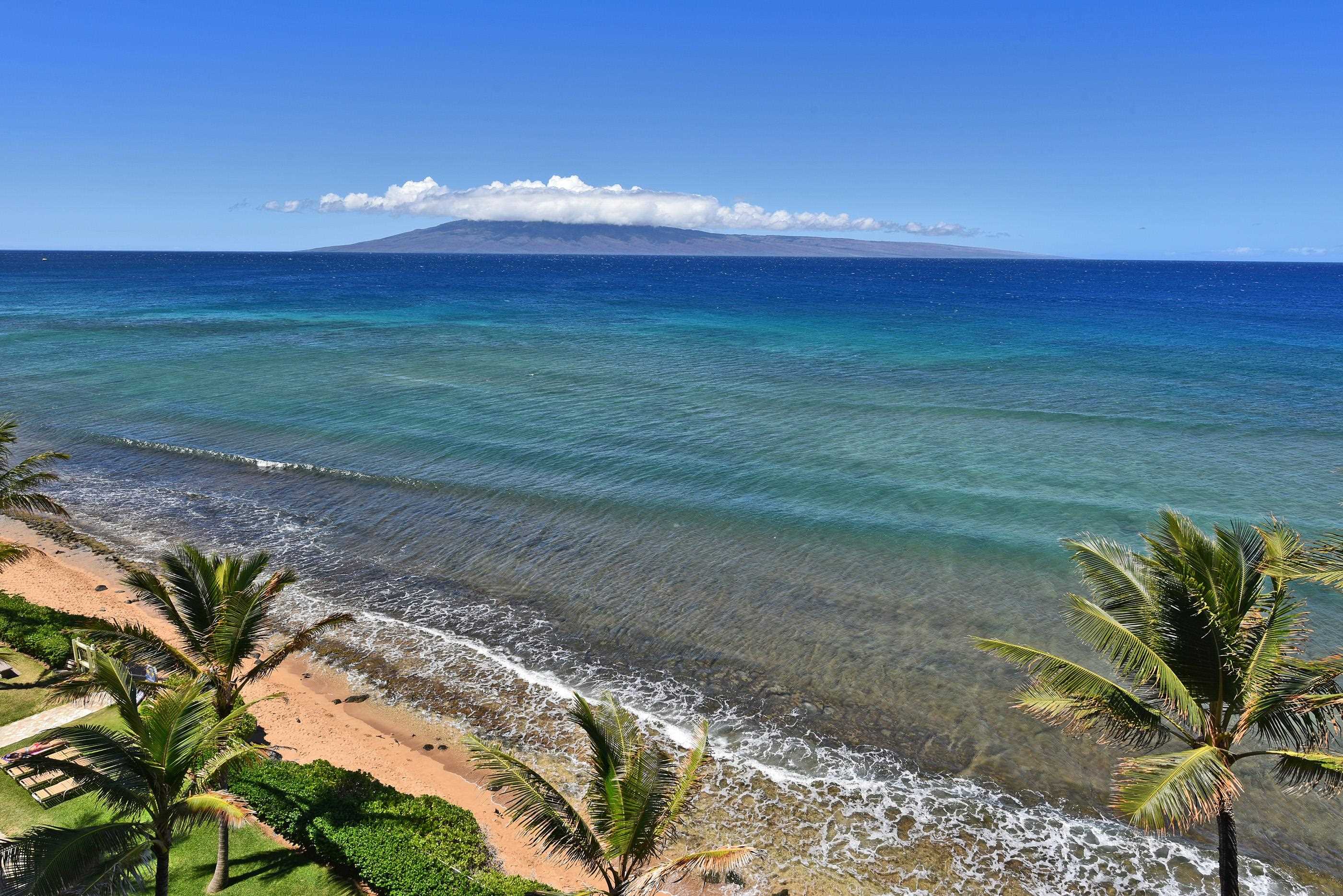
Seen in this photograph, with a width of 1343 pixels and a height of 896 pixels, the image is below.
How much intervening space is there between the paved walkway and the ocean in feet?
18.7

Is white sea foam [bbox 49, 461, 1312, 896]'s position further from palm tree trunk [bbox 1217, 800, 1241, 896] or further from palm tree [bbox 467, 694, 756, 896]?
palm tree [bbox 467, 694, 756, 896]

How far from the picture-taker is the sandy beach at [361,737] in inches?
614

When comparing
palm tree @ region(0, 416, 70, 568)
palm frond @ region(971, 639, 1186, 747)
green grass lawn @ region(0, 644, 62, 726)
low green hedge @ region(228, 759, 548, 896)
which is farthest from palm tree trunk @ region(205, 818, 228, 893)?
palm frond @ region(971, 639, 1186, 747)

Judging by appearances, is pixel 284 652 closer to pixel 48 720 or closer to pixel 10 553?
pixel 48 720

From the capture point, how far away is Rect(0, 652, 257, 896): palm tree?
31.0 feet

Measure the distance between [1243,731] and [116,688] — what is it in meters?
14.6

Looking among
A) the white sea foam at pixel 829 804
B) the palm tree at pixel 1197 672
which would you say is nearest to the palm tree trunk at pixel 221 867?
the white sea foam at pixel 829 804

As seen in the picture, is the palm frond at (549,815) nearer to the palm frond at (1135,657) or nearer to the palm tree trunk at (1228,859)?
the palm frond at (1135,657)

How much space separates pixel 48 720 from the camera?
17.2 metres

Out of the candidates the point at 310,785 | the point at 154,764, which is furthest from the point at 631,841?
the point at 310,785

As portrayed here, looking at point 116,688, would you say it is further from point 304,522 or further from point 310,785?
point 304,522

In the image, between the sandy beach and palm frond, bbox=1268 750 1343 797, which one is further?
the sandy beach

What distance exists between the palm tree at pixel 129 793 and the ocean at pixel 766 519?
8.53 m

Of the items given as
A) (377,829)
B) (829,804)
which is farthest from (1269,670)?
(377,829)
